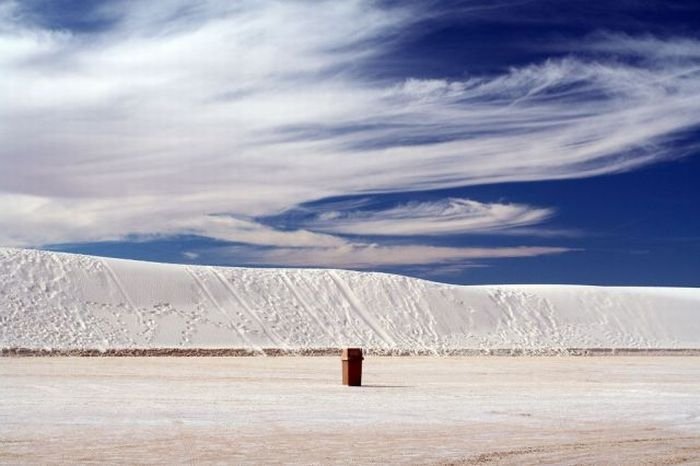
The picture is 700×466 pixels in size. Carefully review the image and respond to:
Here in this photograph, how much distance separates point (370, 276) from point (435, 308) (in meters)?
6.88

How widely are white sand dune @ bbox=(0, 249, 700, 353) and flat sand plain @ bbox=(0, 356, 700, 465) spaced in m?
29.5

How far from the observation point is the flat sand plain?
10531 millimetres

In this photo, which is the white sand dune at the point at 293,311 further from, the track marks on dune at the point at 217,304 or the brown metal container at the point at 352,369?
the brown metal container at the point at 352,369

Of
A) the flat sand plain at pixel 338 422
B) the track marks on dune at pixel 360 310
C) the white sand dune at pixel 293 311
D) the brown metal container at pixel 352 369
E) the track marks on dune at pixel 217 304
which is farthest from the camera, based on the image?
the track marks on dune at pixel 360 310

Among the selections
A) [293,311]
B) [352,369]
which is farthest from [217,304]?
[352,369]

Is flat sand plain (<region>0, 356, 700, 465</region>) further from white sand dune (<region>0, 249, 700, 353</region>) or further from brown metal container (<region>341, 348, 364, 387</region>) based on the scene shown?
white sand dune (<region>0, 249, 700, 353</region>)

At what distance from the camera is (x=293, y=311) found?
67.9 meters

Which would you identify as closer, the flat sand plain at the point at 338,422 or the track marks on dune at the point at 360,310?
the flat sand plain at the point at 338,422

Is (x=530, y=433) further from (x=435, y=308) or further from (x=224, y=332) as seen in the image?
(x=435, y=308)

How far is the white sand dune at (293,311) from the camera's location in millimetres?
56625

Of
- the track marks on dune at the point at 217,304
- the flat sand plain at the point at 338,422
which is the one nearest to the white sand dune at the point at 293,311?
the track marks on dune at the point at 217,304

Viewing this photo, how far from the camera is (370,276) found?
7925cm

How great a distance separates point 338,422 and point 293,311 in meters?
54.1

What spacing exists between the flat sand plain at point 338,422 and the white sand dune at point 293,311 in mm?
29501
